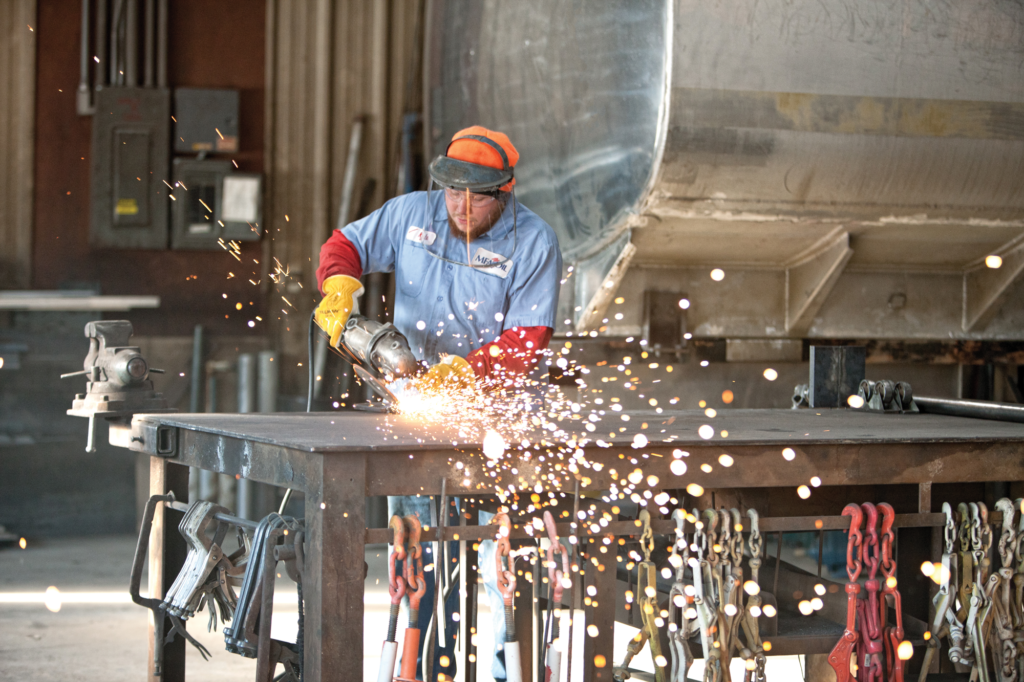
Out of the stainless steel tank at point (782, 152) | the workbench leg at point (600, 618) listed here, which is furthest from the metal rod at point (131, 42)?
the workbench leg at point (600, 618)

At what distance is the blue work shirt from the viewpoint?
10.3 feet

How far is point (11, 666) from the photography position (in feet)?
12.1

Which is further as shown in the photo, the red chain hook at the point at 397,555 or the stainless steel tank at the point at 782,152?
the stainless steel tank at the point at 782,152

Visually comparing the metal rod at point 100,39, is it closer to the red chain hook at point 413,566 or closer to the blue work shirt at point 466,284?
the blue work shirt at point 466,284

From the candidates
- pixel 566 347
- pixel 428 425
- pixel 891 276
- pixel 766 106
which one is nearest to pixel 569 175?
pixel 566 347

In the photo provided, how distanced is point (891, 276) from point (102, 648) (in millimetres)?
3271

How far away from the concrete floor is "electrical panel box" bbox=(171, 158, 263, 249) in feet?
6.26

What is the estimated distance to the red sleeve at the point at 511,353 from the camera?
288 cm

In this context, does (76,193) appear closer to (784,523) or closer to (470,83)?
(470,83)

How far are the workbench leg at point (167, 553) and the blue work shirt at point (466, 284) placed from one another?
0.78 meters

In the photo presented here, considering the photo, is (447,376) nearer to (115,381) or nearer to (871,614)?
(115,381)

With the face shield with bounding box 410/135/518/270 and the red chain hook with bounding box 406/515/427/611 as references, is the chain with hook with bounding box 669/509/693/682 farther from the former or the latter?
the face shield with bounding box 410/135/518/270

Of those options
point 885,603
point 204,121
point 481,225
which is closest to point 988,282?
point 885,603

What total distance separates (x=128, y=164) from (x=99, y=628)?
3.05 m
